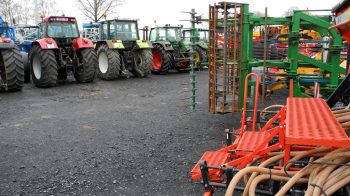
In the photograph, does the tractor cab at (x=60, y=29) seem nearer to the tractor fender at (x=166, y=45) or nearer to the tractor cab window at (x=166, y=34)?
the tractor fender at (x=166, y=45)

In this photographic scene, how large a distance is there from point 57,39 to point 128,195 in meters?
8.13

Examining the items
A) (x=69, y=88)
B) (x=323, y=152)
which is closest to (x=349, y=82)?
(x=323, y=152)

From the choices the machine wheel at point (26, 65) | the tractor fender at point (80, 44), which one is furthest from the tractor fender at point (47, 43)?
the machine wheel at point (26, 65)

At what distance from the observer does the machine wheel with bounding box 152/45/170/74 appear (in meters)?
12.6

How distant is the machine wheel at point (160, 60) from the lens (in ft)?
41.3

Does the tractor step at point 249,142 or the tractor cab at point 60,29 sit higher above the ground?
the tractor cab at point 60,29

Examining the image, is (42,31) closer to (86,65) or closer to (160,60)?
(86,65)

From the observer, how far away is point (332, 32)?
5285mm

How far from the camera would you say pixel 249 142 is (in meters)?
3.16

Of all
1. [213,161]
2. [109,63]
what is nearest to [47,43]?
[109,63]

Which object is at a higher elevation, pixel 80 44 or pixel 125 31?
pixel 125 31

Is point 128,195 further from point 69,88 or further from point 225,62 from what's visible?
point 69,88

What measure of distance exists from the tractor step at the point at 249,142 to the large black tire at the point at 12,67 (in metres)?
7.07

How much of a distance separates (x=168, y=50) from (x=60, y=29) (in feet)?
13.4
